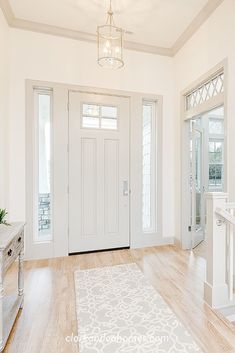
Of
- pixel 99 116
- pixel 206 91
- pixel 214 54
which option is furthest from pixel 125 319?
pixel 214 54

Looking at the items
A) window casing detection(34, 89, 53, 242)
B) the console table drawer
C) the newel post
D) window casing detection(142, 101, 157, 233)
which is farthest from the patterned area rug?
window casing detection(142, 101, 157, 233)

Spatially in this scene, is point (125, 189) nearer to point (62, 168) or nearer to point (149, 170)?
point (149, 170)

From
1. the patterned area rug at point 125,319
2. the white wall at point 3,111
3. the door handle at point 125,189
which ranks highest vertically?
the white wall at point 3,111

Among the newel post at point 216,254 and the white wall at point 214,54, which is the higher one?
the white wall at point 214,54

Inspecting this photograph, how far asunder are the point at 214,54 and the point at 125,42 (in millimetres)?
1470

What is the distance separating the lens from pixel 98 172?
341 cm

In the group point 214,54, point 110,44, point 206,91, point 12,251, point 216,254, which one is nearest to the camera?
point 12,251

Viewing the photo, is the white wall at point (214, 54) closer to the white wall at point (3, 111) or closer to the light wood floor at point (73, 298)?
the light wood floor at point (73, 298)

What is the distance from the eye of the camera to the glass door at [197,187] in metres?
3.60

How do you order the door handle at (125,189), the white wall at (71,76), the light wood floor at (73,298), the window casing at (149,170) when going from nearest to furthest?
the light wood floor at (73,298) → the white wall at (71,76) → the door handle at (125,189) → the window casing at (149,170)

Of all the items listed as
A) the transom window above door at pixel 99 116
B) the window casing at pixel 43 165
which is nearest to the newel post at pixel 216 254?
the transom window above door at pixel 99 116

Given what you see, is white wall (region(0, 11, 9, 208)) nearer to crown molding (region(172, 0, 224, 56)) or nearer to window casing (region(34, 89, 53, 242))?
window casing (region(34, 89, 53, 242))

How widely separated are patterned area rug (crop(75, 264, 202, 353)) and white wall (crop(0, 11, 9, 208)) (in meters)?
1.50

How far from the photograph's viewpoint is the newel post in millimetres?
1979
